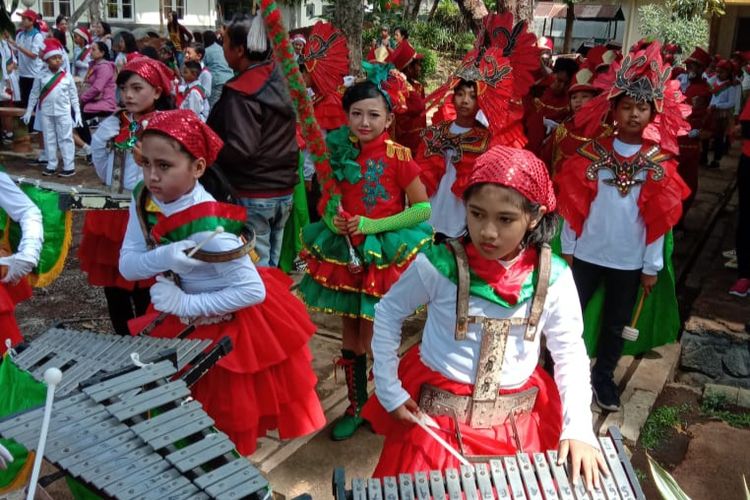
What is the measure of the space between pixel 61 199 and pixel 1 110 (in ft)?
30.5

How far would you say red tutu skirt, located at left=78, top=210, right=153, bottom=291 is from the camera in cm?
418

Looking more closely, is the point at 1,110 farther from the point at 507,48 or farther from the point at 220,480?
the point at 220,480

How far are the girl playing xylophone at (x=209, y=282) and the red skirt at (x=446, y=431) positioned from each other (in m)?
0.61

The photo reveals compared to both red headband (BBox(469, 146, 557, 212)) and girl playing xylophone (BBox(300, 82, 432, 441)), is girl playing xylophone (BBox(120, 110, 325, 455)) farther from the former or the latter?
red headband (BBox(469, 146, 557, 212))

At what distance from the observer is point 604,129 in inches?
190

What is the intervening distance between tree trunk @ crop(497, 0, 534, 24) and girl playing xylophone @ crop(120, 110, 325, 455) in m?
7.51

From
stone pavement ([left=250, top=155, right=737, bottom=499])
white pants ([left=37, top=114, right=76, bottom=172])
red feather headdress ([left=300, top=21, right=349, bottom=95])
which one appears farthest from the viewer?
white pants ([left=37, top=114, right=76, bottom=172])

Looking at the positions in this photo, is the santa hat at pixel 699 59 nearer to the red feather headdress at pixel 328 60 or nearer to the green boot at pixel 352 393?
the red feather headdress at pixel 328 60

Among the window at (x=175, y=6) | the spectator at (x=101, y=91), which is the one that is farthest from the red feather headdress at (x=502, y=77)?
the window at (x=175, y=6)

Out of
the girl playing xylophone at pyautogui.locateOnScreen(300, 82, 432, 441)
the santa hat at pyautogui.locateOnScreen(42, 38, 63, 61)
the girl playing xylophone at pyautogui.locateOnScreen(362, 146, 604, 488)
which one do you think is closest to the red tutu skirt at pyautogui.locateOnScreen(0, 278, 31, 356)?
the girl playing xylophone at pyautogui.locateOnScreen(300, 82, 432, 441)

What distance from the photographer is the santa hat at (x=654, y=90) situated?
4004mm

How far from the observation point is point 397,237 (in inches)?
156

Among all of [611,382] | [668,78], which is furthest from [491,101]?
[611,382]

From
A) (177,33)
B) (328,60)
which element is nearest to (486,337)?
(328,60)
